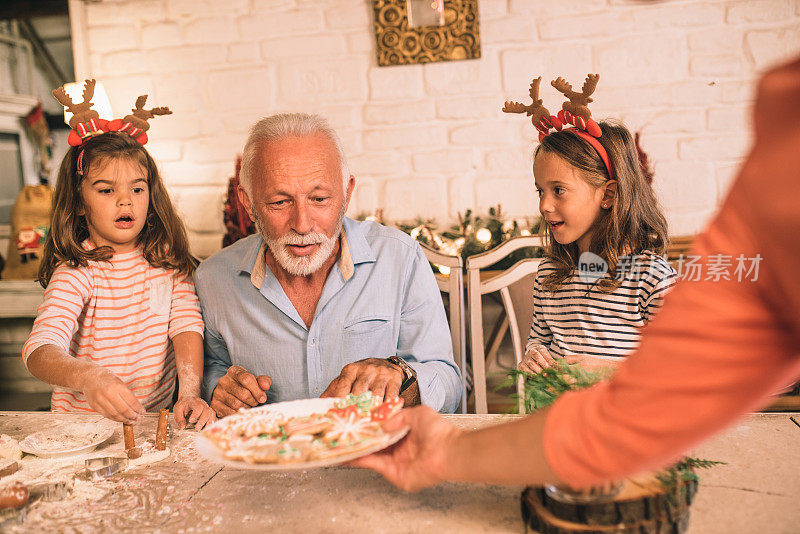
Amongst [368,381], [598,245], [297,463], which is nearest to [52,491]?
Answer: [297,463]

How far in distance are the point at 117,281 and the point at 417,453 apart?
4.49 ft

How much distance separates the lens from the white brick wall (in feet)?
10.5

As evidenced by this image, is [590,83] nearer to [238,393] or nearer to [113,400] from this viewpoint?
[238,393]

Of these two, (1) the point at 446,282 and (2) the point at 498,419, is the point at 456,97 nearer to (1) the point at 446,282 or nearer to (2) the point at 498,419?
(1) the point at 446,282

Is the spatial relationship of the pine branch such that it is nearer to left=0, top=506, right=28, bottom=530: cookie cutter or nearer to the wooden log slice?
the wooden log slice

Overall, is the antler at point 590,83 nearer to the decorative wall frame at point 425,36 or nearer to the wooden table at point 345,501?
the wooden table at point 345,501

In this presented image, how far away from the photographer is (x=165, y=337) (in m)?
1.95

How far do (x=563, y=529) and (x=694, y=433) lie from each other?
33cm

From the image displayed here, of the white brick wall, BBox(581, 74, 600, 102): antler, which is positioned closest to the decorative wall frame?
Result: the white brick wall

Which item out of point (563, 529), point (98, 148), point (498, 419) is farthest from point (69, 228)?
point (563, 529)

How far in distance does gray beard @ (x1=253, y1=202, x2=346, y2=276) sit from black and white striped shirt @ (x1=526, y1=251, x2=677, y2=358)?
747 millimetres

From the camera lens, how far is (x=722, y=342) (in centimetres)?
60

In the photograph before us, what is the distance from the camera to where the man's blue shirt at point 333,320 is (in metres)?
1.81

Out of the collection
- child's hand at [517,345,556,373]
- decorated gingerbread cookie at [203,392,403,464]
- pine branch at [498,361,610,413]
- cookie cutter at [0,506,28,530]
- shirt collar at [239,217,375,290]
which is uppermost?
shirt collar at [239,217,375,290]
